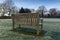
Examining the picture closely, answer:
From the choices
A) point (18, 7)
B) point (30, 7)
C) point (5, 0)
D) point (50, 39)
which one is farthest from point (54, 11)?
point (50, 39)

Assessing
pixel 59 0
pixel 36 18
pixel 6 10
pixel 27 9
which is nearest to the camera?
pixel 36 18

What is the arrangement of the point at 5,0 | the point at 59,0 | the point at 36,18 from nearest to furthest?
the point at 36,18 → the point at 59,0 → the point at 5,0

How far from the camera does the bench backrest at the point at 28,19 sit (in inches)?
210

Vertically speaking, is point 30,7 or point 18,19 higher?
point 30,7

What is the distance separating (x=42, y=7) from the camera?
20.2 meters

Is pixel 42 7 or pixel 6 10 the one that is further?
pixel 6 10

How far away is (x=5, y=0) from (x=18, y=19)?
1640cm

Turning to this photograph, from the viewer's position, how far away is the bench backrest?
17.5 feet

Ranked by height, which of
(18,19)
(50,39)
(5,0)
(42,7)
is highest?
(5,0)

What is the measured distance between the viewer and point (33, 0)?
18344 mm

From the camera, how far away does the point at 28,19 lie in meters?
5.66

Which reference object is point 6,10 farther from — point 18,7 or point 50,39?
point 50,39

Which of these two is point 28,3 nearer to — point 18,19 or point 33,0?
point 33,0

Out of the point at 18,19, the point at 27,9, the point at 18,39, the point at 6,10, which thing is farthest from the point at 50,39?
the point at 6,10
